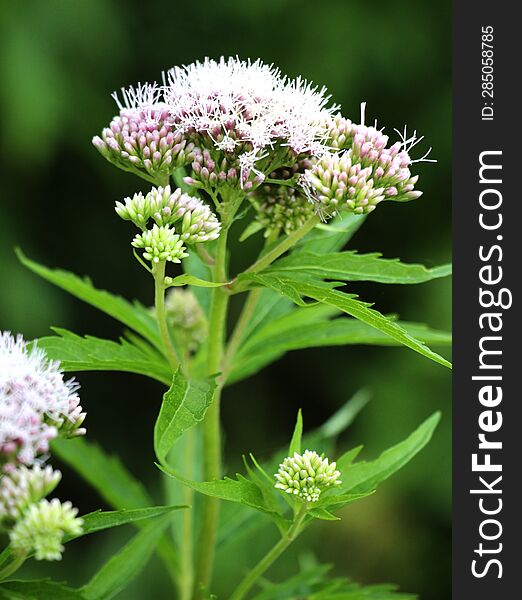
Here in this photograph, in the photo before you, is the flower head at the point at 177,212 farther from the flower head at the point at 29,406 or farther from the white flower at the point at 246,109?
the flower head at the point at 29,406

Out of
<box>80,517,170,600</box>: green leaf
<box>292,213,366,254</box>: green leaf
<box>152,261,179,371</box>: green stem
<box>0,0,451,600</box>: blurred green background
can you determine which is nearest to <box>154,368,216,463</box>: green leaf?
<box>152,261,179,371</box>: green stem

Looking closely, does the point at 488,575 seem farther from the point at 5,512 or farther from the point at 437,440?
the point at 437,440

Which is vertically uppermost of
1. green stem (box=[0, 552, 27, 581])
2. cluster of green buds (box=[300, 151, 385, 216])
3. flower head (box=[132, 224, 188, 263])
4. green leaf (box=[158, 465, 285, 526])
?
cluster of green buds (box=[300, 151, 385, 216])

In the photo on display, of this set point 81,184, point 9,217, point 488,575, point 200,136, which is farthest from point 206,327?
point 81,184

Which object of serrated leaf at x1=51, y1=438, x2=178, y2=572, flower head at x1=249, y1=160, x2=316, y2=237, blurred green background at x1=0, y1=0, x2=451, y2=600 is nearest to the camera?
flower head at x1=249, y1=160, x2=316, y2=237

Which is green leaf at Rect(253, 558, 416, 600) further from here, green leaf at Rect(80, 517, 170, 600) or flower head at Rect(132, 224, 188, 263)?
flower head at Rect(132, 224, 188, 263)

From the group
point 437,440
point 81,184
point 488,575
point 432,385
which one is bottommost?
point 488,575

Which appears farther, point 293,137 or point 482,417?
point 482,417
